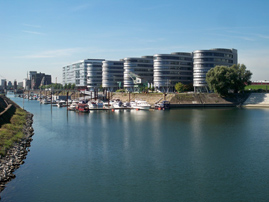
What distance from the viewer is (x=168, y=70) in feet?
545

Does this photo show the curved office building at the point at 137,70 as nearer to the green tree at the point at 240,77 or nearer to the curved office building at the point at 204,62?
the curved office building at the point at 204,62

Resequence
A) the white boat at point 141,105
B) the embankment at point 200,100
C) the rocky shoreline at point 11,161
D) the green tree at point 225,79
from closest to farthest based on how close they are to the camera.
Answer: the rocky shoreline at point 11,161
the white boat at point 141,105
the green tree at point 225,79
the embankment at point 200,100

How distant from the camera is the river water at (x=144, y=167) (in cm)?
3054

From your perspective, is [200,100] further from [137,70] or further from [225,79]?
[137,70]

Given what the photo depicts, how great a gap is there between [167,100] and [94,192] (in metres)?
103

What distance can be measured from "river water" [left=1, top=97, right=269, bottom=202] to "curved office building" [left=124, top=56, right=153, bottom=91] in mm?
120915

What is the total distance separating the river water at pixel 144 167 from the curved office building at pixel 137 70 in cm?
12091

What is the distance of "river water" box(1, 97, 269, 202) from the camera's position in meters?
30.5

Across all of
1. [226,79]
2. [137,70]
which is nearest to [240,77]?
[226,79]

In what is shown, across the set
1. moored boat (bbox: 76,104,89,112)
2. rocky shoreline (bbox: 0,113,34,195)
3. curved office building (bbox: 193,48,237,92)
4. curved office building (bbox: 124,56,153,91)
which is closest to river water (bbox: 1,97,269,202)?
rocky shoreline (bbox: 0,113,34,195)

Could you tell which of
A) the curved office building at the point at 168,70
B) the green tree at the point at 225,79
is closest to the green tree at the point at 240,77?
the green tree at the point at 225,79

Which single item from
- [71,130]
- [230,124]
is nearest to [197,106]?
[230,124]

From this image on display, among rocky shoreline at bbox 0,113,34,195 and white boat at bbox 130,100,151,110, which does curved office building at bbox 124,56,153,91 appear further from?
rocky shoreline at bbox 0,113,34,195

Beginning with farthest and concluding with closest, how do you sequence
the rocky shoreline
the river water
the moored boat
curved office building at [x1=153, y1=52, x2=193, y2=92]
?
curved office building at [x1=153, y1=52, x2=193, y2=92]
the moored boat
the rocky shoreline
the river water
